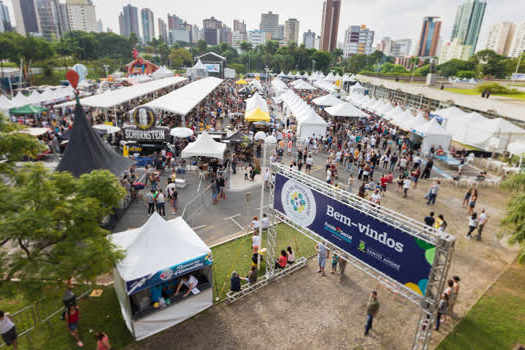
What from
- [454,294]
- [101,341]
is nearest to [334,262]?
→ [454,294]

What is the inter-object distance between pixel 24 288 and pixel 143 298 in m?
2.71

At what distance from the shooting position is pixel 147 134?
1906 centimetres

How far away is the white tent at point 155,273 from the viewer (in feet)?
23.9

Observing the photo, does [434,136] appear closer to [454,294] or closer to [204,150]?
[204,150]

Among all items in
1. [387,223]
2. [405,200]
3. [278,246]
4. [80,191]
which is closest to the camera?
[387,223]

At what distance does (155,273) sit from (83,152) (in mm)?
8351

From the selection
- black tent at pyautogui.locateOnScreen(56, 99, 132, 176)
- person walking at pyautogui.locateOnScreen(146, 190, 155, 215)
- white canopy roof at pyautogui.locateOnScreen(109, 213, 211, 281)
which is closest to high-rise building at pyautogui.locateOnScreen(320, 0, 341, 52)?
black tent at pyautogui.locateOnScreen(56, 99, 132, 176)

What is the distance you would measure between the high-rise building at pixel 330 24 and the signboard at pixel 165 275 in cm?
19433

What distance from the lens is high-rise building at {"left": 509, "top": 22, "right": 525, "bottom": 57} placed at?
181m

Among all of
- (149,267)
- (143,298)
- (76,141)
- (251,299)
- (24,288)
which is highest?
(76,141)

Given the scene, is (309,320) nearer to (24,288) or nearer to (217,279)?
(217,279)

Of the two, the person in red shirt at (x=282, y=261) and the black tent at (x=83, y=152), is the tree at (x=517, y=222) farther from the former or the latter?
the black tent at (x=83, y=152)

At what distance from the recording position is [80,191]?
7.12 m

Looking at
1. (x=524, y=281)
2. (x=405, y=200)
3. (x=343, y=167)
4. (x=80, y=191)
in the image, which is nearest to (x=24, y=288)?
(x=80, y=191)
